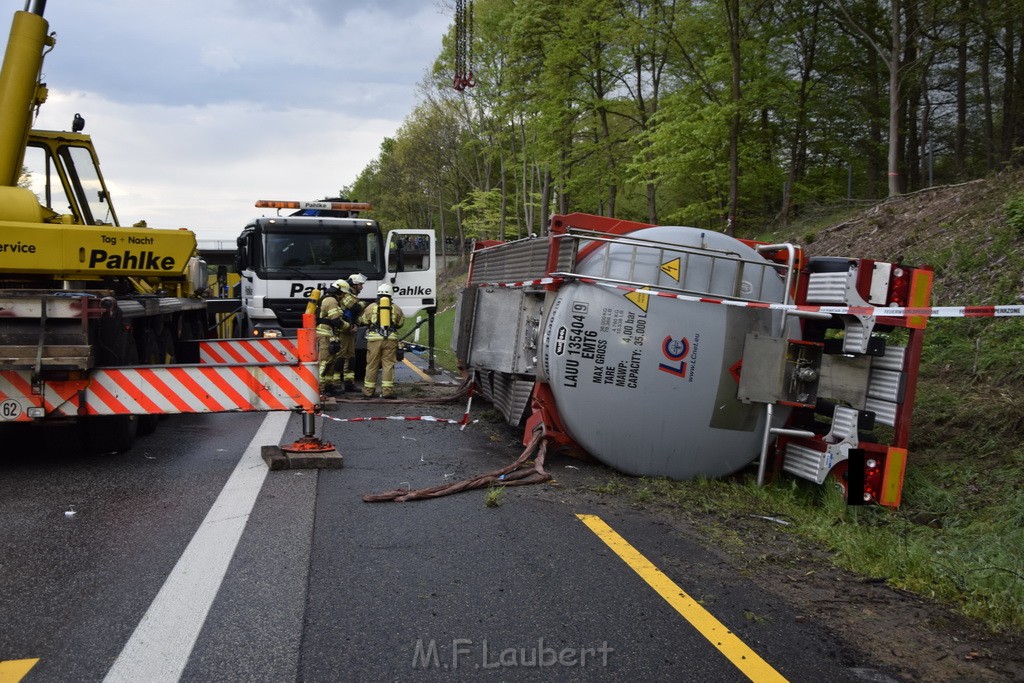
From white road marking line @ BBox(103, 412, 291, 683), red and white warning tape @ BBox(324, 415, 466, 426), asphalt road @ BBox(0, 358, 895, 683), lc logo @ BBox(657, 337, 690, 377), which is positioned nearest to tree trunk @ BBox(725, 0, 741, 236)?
red and white warning tape @ BBox(324, 415, 466, 426)

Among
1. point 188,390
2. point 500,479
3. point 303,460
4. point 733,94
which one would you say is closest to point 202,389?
point 188,390

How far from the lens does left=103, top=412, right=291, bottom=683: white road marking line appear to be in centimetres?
349

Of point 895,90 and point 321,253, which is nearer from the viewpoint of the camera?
point 321,253

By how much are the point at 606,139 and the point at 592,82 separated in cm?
181

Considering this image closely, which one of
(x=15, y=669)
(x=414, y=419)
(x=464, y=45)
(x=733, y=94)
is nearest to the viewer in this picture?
(x=15, y=669)

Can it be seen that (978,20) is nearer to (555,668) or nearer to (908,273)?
(908,273)

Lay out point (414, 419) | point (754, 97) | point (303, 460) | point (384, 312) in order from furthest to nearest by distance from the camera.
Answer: point (754, 97) → point (384, 312) → point (414, 419) → point (303, 460)

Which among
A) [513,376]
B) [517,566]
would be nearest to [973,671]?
[517,566]

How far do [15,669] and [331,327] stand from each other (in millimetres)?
9283

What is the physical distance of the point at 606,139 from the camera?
28.4 m

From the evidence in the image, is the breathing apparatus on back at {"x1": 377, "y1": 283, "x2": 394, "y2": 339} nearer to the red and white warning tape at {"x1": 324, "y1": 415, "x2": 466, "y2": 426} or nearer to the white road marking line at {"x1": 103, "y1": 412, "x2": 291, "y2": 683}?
the red and white warning tape at {"x1": 324, "y1": 415, "x2": 466, "y2": 426}

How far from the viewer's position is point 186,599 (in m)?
4.22

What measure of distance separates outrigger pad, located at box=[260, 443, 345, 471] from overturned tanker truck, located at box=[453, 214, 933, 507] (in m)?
1.75

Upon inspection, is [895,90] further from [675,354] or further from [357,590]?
[357,590]
